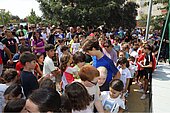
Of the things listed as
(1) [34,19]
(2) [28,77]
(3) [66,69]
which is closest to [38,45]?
(3) [66,69]

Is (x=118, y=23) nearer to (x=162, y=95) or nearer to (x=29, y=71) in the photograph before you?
(x=162, y=95)

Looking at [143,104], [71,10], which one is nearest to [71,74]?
[143,104]

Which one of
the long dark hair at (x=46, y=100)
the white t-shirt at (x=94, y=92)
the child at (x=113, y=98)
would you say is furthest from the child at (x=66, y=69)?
the long dark hair at (x=46, y=100)

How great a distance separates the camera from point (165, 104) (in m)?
4.50

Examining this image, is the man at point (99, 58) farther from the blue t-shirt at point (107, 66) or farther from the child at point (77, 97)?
the child at point (77, 97)

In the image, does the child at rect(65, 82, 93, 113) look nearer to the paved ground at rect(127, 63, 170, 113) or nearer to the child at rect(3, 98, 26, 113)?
the child at rect(3, 98, 26, 113)

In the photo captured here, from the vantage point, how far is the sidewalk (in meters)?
4.27

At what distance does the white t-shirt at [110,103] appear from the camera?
312cm

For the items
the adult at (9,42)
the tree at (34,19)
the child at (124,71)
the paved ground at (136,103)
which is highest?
the tree at (34,19)

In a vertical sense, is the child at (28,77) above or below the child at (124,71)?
above

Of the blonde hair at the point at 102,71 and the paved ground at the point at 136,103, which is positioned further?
the paved ground at the point at 136,103

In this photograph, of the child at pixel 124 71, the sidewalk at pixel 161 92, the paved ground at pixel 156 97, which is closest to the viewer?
the sidewalk at pixel 161 92

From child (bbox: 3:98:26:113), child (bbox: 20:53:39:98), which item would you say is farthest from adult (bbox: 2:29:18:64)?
child (bbox: 3:98:26:113)

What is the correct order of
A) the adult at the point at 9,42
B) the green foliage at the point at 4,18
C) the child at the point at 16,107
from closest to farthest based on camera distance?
the child at the point at 16,107 → the adult at the point at 9,42 → the green foliage at the point at 4,18
